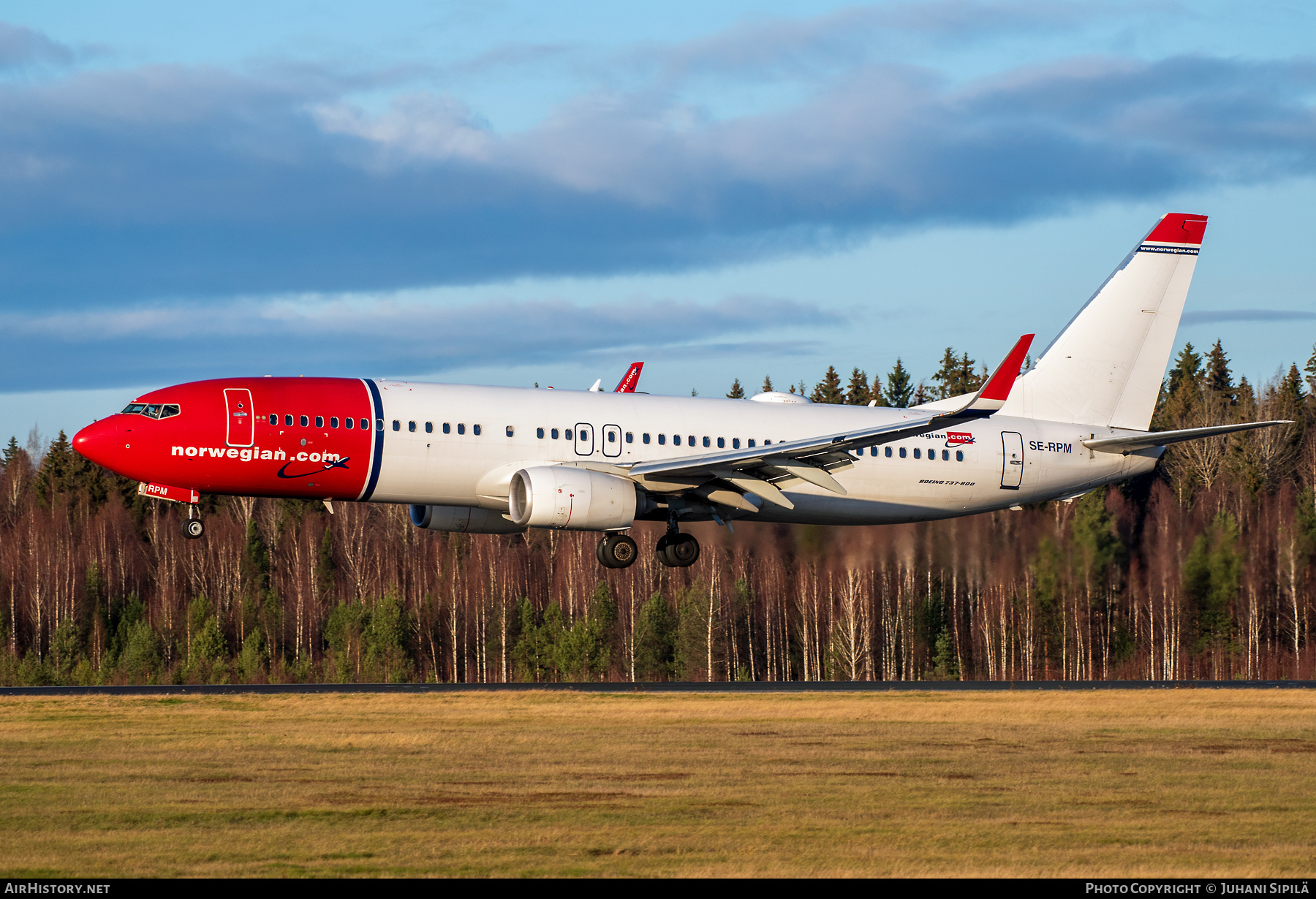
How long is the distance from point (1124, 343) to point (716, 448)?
1538 cm

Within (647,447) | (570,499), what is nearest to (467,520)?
(570,499)

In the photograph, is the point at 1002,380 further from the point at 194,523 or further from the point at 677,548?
the point at 194,523

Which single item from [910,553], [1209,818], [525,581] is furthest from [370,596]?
[1209,818]

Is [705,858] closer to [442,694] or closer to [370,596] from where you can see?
[442,694]

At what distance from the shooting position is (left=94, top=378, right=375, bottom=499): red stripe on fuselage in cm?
3503

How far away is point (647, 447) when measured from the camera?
3869 cm

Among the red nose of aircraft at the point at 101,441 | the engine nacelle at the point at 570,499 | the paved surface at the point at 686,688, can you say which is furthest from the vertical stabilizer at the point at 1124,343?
the red nose of aircraft at the point at 101,441

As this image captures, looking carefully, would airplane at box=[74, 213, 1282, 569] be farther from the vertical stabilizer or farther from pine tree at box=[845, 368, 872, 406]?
pine tree at box=[845, 368, 872, 406]

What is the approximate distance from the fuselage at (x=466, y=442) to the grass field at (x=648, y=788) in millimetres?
5993

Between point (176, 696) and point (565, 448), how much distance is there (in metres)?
15.5

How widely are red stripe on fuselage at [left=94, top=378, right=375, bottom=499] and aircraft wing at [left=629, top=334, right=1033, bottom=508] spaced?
286 inches

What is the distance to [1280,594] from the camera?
50.9 metres

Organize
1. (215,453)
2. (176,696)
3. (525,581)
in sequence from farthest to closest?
(525,581)
(176,696)
(215,453)

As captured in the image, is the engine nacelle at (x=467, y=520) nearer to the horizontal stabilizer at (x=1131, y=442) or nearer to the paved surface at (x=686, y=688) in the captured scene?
the paved surface at (x=686, y=688)
